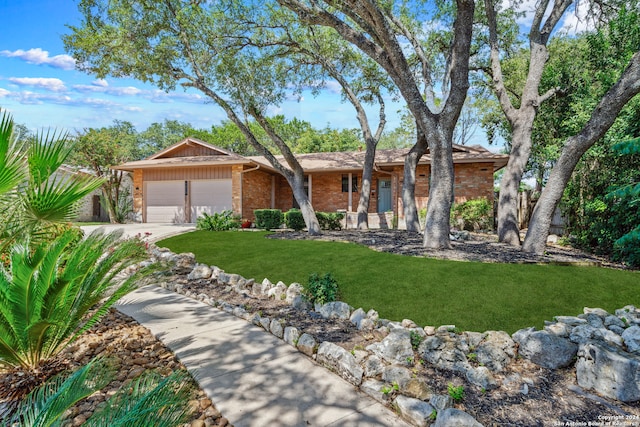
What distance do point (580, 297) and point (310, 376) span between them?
12.2 ft

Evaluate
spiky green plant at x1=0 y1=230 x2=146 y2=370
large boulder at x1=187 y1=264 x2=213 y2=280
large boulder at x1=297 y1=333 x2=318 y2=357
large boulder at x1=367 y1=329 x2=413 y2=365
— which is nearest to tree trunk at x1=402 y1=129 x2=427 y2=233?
large boulder at x1=187 y1=264 x2=213 y2=280

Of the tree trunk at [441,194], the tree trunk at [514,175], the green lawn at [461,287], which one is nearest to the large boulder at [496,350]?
the green lawn at [461,287]

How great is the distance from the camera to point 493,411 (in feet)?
7.63

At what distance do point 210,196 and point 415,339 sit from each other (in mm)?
14131

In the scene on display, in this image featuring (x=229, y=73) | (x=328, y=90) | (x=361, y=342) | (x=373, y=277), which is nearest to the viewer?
(x=361, y=342)

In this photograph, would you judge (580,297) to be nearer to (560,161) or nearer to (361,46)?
(560,161)

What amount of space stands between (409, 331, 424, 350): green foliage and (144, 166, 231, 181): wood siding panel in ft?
43.9

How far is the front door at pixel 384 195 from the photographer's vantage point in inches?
627

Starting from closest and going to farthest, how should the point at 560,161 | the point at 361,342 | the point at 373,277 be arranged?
the point at 361,342
the point at 373,277
the point at 560,161

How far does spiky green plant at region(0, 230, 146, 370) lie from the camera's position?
204 cm

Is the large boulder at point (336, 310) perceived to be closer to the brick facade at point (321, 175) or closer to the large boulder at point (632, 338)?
the large boulder at point (632, 338)

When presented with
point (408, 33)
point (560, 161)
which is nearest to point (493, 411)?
point (560, 161)

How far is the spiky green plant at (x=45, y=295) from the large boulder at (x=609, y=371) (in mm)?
3984

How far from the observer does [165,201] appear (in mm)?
16172
